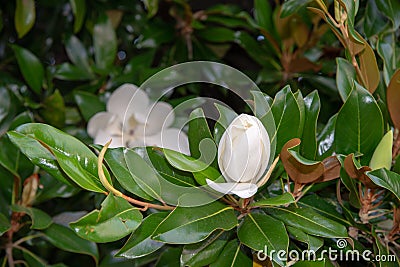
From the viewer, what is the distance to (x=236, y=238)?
0.75 m

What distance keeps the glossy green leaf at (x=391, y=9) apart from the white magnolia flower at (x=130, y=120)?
42cm

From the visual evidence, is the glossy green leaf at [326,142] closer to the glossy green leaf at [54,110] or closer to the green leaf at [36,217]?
the green leaf at [36,217]

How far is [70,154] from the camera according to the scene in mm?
673

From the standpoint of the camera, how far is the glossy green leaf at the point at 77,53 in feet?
4.44

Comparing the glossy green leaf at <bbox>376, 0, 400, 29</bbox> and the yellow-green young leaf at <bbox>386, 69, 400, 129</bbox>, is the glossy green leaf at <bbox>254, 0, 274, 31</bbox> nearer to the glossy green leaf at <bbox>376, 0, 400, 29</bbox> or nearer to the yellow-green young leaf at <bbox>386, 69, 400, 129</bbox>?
the glossy green leaf at <bbox>376, 0, 400, 29</bbox>

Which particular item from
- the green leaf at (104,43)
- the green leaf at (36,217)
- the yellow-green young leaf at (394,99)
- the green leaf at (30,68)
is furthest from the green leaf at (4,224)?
the yellow-green young leaf at (394,99)

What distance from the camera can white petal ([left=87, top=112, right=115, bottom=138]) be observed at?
1045 millimetres

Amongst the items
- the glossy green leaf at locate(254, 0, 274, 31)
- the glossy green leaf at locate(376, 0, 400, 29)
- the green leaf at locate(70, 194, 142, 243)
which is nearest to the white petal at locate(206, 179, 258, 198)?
the green leaf at locate(70, 194, 142, 243)

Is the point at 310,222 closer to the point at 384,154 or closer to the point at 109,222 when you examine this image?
the point at 384,154

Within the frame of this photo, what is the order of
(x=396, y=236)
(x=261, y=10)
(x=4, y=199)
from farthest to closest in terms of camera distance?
(x=261, y=10), (x=4, y=199), (x=396, y=236)

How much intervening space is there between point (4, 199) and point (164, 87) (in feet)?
1.21

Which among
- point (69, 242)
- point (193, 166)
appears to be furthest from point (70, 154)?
point (69, 242)

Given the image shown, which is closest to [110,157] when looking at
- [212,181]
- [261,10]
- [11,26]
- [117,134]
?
[212,181]

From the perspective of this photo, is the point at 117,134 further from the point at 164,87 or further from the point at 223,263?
the point at 223,263
